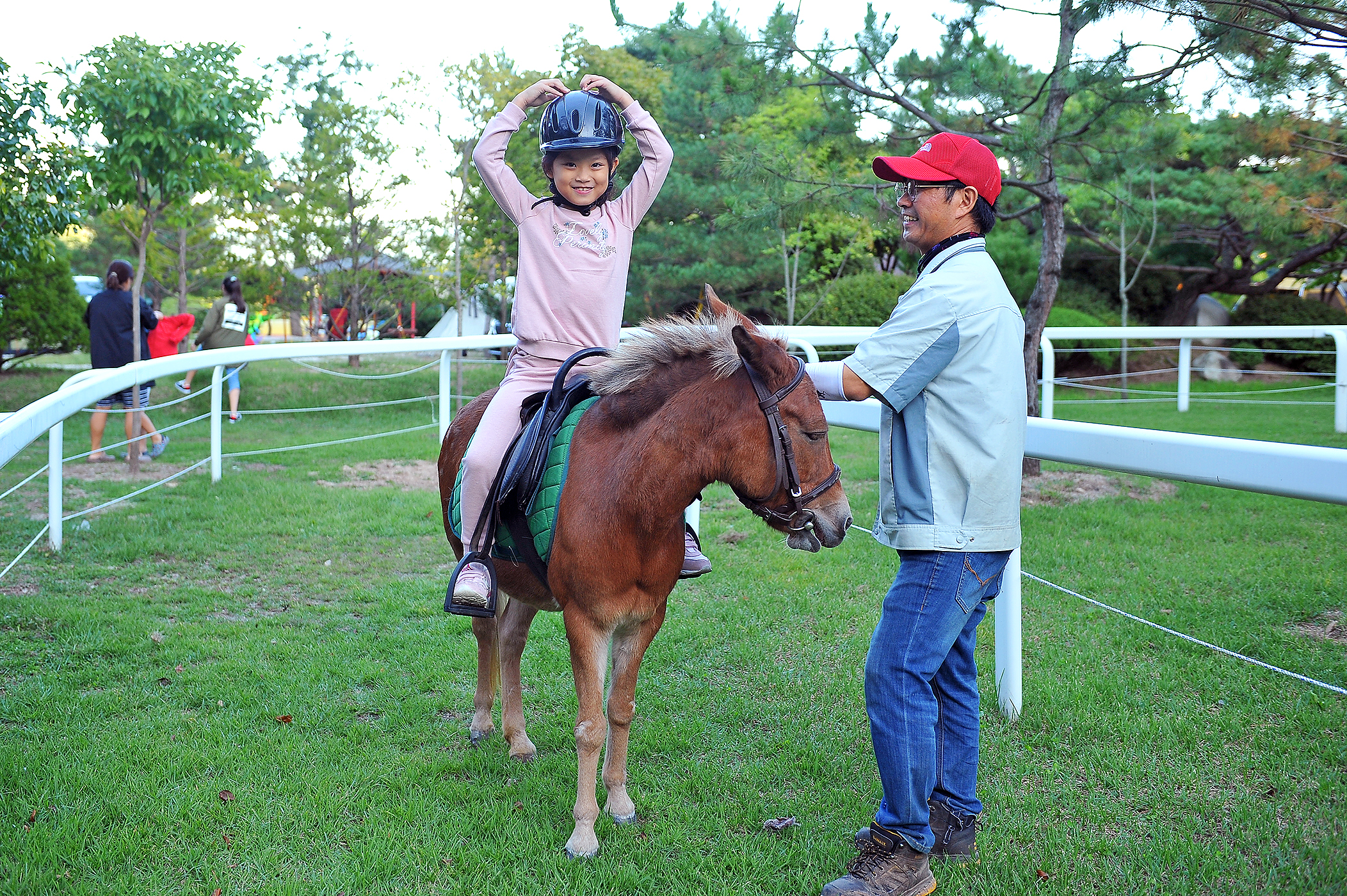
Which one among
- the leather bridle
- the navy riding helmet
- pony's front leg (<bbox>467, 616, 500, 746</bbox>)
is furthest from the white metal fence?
pony's front leg (<bbox>467, 616, 500, 746</bbox>)

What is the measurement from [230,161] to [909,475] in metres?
11.4

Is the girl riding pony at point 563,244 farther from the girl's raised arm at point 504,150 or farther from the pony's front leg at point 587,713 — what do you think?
the pony's front leg at point 587,713

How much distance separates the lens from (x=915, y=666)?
2.86 metres

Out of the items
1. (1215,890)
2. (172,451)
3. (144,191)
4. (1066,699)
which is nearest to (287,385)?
(172,451)

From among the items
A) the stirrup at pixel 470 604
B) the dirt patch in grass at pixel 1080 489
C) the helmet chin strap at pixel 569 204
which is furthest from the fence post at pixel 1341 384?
the stirrup at pixel 470 604

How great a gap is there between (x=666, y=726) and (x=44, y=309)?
20648mm

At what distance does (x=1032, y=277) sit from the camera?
20016mm

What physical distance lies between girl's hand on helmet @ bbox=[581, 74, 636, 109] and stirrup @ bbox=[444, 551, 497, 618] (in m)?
1.95

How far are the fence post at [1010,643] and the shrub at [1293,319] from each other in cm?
1727

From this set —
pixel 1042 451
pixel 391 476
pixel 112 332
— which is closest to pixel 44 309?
pixel 112 332

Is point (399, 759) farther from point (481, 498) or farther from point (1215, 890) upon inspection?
point (1215, 890)

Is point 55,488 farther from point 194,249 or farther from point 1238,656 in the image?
point 194,249

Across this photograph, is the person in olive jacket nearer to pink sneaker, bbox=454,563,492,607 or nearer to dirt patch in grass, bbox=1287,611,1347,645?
pink sneaker, bbox=454,563,492,607

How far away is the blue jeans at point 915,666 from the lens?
2852 millimetres
